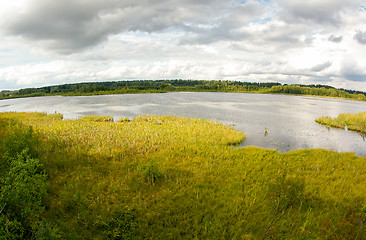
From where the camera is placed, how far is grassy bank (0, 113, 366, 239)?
28.7ft

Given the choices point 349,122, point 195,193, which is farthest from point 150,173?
point 349,122

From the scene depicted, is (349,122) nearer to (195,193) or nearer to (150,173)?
(195,193)

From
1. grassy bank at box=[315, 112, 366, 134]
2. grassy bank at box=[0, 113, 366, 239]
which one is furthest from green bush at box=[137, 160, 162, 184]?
grassy bank at box=[315, 112, 366, 134]

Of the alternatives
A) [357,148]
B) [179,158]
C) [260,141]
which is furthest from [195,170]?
[357,148]

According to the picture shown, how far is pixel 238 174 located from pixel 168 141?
30.4ft

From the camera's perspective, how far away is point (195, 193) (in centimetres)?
1146

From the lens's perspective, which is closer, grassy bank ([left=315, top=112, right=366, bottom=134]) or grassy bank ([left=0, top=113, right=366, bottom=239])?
grassy bank ([left=0, top=113, right=366, bottom=239])

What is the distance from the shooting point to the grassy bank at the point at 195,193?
8.75 meters

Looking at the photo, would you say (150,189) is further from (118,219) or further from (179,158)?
(179,158)

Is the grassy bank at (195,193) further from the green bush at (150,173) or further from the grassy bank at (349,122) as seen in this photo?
the grassy bank at (349,122)

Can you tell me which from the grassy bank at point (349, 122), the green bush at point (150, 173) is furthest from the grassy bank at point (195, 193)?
the grassy bank at point (349, 122)

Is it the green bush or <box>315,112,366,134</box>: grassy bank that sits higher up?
<box>315,112,366,134</box>: grassy bank

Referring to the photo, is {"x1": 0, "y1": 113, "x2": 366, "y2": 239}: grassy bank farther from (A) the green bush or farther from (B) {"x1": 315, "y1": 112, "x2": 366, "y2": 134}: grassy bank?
(B) {"x1": 315, "y1": 112, "x2": 366, "y2": 134}: grassy bank

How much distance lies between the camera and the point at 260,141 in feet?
85.3
